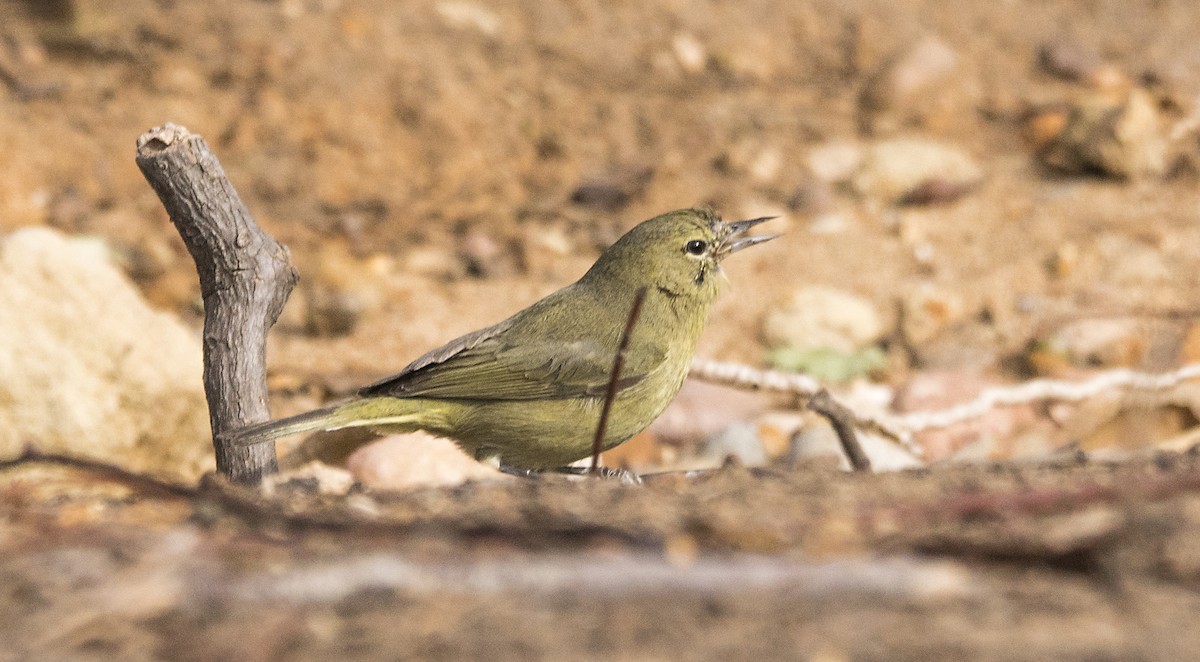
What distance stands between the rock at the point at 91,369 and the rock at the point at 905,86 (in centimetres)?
510

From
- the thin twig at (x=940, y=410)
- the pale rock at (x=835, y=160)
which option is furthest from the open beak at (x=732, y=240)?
the pale rock at (x=835, y=160)

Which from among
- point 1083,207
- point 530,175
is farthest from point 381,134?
point 1083,207

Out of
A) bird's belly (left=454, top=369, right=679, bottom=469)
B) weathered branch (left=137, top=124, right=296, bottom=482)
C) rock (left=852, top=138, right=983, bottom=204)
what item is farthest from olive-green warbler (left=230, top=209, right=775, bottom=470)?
rock (left=852, top=138, right=983, bottom=204)

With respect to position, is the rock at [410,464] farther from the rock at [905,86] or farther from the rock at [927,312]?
the rock at [905,86]

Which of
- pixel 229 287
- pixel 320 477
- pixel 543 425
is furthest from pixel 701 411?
pixel 229 287

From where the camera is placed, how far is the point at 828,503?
105 inches

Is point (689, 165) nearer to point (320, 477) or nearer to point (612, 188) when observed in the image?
point (612, 188)

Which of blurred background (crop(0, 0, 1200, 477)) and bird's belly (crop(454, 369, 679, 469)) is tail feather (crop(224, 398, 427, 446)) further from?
blurred background (crop(0, 0, 1200, 477))

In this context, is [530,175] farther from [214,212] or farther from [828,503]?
[828,503]

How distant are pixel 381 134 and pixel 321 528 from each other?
588cm

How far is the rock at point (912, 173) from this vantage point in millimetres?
7934

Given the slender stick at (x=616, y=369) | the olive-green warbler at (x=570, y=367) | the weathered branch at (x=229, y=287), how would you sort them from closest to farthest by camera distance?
the slender stick at (x=616, y=369)
the weathered branch at (x=229, y=287)
the olive-green warbler at (x=570, y=367)

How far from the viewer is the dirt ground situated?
2262mm

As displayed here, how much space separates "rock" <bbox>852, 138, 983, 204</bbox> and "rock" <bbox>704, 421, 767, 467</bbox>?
2.90 meters
